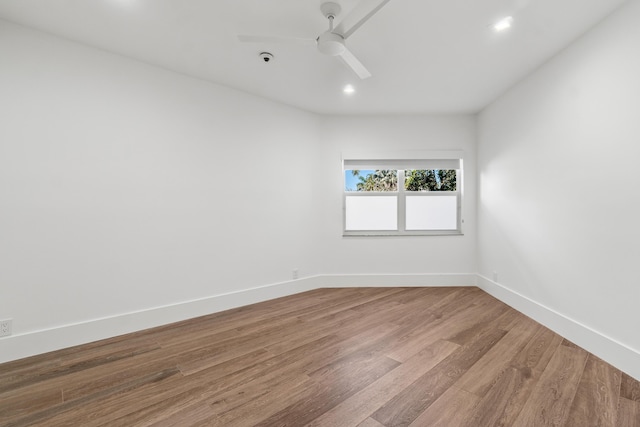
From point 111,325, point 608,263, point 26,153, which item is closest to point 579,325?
point 608,263

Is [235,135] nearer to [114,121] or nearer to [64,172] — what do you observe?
[114,121]

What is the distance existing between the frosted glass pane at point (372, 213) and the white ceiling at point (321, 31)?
1654 millimetres

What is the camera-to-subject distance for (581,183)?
→ 2469mm

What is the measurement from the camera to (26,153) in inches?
91.5

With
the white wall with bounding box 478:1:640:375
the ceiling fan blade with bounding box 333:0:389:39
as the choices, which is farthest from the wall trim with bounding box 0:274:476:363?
the ceiling fan blade with bounding box 333:0:389:39

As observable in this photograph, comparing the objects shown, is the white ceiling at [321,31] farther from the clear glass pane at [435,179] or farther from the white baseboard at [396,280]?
the white baseboard at [396,280]

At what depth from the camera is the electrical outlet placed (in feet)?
7.26

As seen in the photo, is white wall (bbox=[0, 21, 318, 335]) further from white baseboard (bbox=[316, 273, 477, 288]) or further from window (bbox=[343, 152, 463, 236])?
window (bbox=[343, 152, 463, 236])

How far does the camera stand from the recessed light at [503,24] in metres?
2.21

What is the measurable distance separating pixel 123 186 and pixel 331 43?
2315 millimetres

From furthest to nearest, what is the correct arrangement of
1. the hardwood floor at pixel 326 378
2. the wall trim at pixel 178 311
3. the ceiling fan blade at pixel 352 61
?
the wall trim at pixel 178 311
the ceiling fan blade at pixel 352 61
the hardwood floor at pixel 326 378

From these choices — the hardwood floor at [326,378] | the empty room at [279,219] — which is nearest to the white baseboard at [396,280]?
the empty room at [279,219]

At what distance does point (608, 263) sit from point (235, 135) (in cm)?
381

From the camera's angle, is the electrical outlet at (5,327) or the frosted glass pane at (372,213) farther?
the frosted glass pane at (372,213)
